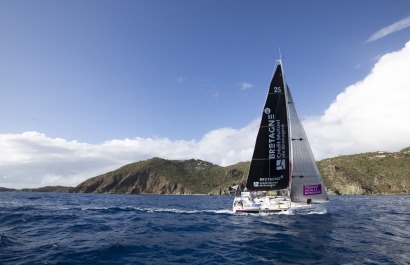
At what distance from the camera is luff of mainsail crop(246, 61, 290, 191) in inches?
1320

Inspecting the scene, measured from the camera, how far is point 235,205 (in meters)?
34.6

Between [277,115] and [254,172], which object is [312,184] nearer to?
[254,172]

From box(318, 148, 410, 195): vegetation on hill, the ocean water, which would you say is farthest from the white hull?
box(318, 148, 410, 195): vegetation on hill

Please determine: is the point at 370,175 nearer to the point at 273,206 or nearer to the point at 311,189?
the point at 311,189

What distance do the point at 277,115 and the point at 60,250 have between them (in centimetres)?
2617

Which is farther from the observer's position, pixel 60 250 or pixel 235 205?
pixel 235 205

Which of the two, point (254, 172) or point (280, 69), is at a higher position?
point (280, 69)

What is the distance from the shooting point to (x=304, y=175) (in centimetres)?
3164

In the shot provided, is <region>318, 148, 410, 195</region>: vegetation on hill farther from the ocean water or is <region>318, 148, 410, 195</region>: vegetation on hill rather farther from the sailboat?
the ocean water

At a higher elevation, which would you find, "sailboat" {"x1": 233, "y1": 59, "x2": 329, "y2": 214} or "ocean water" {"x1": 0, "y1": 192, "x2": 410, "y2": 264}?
"sailboat" {"x1": 233, "y1": 59, "x2": 329, "y2": 214}

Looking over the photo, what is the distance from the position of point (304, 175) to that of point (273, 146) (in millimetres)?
4660

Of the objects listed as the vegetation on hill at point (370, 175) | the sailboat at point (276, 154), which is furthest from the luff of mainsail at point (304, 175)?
the vegetation on hill at point (370, 175)

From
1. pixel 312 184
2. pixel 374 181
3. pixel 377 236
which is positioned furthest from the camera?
pixel 374 181

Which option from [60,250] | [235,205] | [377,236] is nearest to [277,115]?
[235,205]
